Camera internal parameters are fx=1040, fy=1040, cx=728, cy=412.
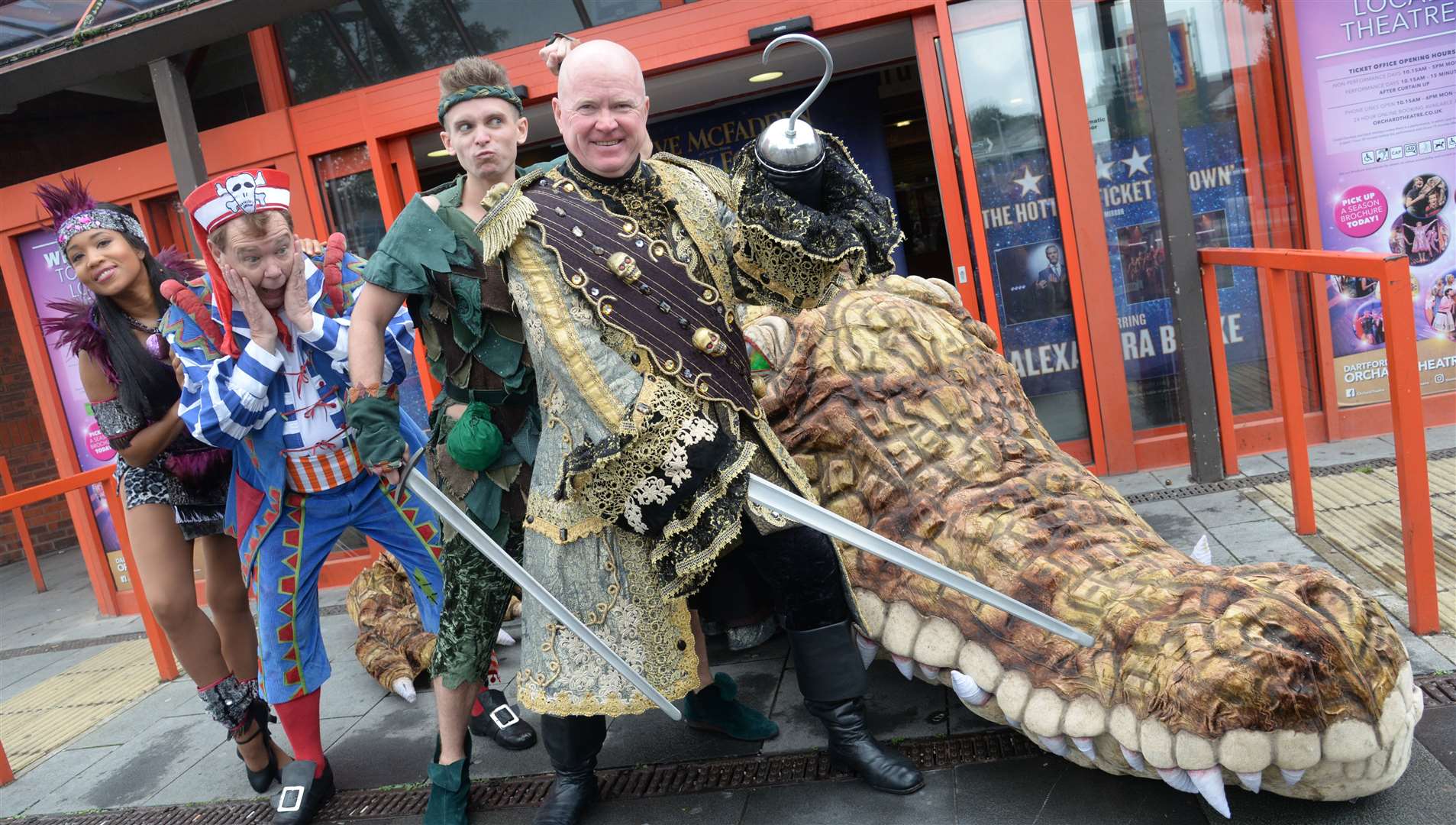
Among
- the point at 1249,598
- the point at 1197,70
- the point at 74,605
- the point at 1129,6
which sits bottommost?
the point at 74,605

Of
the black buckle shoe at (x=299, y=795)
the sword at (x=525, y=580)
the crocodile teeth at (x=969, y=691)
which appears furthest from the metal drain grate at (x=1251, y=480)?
the black buckle shoe at (x=299, y=795)

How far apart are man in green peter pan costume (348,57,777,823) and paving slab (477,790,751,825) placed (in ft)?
1.31

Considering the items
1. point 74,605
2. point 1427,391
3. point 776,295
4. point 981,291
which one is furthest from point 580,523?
point 74,605

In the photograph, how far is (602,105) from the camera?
227 cm

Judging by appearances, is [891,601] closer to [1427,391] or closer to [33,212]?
[1427,391]

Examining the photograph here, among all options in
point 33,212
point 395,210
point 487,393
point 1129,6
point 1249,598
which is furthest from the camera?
point 33,212

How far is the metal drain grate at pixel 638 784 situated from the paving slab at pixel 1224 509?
5.96ft

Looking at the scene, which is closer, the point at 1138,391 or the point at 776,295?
the point at 776,295

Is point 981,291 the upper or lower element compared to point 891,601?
upper

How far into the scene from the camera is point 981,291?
16.8 feet

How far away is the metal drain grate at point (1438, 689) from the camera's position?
8.58 feet

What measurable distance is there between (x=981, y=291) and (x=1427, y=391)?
7.18 ft

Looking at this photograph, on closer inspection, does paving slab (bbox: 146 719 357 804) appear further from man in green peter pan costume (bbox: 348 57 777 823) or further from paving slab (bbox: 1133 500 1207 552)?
paving slab (bbox: 1133 500 1207 552)

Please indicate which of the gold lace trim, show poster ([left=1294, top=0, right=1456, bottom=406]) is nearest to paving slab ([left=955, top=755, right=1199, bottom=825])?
the gold lace trim
